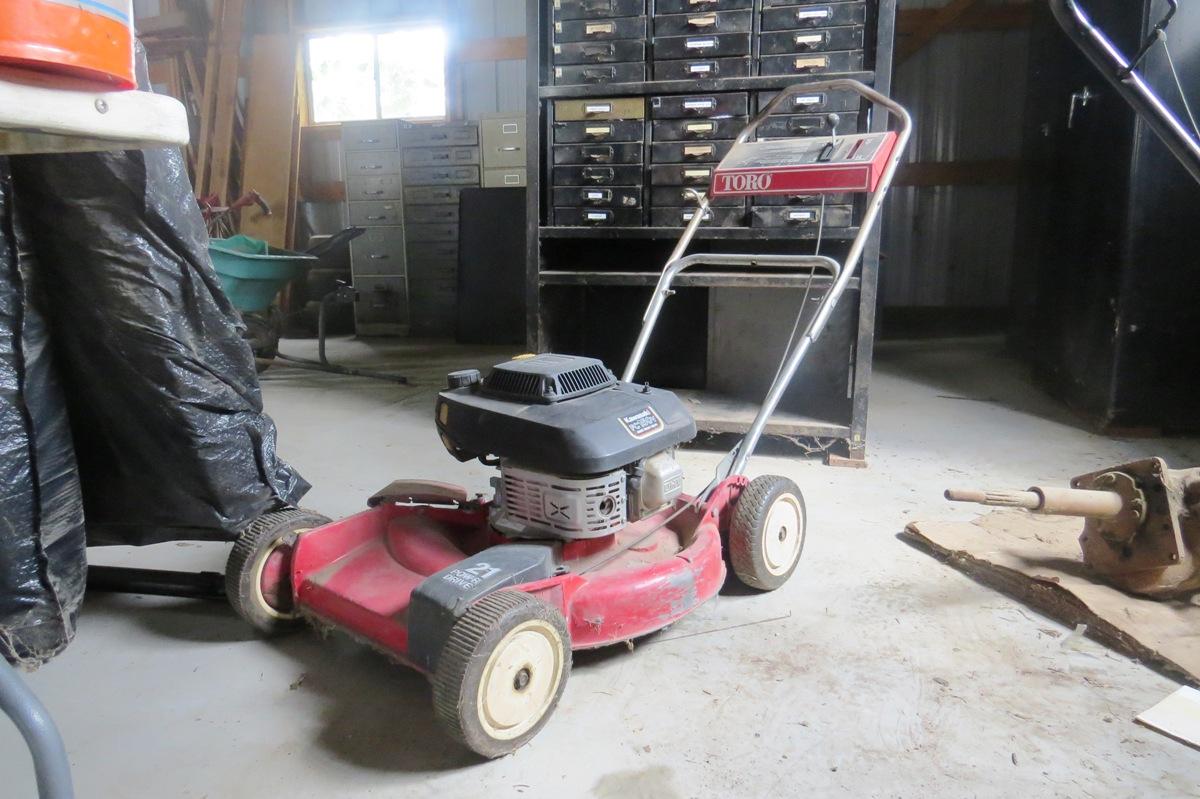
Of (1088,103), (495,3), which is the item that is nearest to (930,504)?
(1088,103)

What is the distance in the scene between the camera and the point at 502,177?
5828 mm

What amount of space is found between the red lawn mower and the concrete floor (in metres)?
0.09

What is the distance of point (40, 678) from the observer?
1261 millimetres

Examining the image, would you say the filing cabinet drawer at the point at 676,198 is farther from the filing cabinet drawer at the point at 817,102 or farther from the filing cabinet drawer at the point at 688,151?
the filing cabinet drawer at the point at 817,102

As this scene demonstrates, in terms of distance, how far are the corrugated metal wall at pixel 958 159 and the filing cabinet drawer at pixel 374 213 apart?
358cm

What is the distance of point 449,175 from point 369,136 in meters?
0.70

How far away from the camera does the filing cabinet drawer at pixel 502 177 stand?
19.1 ft

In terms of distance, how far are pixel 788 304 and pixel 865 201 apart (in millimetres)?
431

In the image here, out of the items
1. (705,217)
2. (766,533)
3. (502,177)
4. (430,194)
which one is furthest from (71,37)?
(430,194)

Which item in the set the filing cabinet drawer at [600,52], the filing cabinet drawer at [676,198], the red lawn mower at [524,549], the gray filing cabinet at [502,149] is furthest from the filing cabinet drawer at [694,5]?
the gray filing cabinet at [502,149]

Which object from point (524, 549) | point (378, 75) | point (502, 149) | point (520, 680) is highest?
point (378, 75)

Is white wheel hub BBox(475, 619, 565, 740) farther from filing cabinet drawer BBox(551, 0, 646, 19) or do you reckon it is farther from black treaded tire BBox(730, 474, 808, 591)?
filing cabinet drawer BBox(551, 0, 646, 19)

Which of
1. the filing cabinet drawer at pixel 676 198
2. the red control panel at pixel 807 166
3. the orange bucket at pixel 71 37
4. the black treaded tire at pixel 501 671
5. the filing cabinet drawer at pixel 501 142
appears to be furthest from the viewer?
the filing cabinet drawer at pixel 501 142

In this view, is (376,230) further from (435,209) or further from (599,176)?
(599,176)
